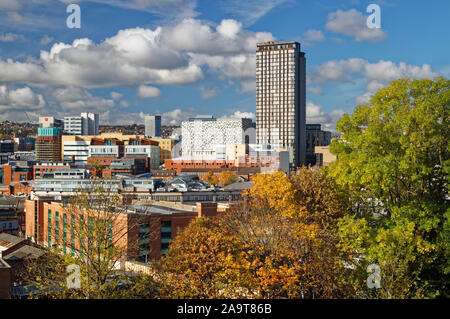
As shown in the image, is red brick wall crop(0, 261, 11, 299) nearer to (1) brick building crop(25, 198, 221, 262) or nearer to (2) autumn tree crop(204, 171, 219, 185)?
(1) brick building crop(25, 198, 221, 262)

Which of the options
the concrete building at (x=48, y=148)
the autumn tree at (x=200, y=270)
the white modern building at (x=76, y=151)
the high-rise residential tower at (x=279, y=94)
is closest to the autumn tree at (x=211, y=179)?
the high-rise residential tower at (x=279, y=94)

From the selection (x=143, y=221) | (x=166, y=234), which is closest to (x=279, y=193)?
(x=143, y=221)

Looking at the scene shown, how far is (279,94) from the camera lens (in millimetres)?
190000

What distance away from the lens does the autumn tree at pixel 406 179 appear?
2059 cm

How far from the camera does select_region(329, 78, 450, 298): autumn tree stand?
20594mm

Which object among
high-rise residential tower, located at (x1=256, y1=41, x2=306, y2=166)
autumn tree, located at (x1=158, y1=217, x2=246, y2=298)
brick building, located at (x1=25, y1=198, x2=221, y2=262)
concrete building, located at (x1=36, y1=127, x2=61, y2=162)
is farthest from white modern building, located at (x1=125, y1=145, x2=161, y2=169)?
autumn tree, located at (x1=158, y1=217, x2=246, y2=298)

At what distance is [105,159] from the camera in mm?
162625

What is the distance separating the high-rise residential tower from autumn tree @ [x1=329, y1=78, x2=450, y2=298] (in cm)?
16334

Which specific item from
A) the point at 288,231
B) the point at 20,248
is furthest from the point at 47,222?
the point at 288,231

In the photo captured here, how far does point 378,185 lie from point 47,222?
52.1m

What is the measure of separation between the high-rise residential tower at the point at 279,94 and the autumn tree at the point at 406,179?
163 metres
